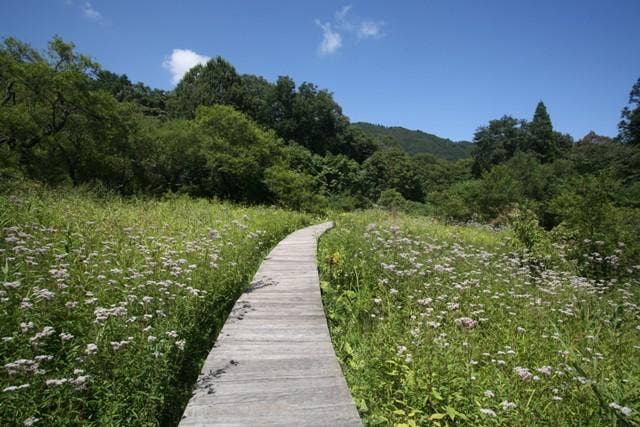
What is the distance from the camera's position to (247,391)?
238 centimetres

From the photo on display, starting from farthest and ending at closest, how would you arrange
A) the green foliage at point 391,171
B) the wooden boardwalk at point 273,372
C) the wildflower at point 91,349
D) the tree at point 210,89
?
the green foliage at point 391,171 → the tree at point 210,89 → the wooden boardwalk at point 273,372 → the wildflower at point 91,349

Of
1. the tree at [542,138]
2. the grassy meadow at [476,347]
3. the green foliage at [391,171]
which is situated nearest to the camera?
the grassy meadow at [476,347]

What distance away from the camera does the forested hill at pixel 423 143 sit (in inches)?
4188

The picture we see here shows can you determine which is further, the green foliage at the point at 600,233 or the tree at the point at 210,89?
the tree at the point at 210,89

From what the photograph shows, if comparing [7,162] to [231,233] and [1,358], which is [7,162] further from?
[1,358]

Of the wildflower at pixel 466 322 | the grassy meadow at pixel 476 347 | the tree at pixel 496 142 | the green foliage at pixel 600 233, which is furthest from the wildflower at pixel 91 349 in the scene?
the tree at pixel 496 142

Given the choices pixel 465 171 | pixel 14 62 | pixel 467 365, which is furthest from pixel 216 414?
pixel 465 171

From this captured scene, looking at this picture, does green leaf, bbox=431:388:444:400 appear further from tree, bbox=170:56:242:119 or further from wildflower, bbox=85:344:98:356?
tree, bbox=170:56:242:119

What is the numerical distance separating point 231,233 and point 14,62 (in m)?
14.3

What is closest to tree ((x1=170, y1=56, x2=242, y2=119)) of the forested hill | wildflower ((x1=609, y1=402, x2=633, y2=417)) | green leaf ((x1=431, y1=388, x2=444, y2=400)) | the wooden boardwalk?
the wooden boardwalk

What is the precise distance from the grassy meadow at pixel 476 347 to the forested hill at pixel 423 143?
101766 mm

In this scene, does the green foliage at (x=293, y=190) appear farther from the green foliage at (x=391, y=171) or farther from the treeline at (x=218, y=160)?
the green foliage at (x=391, y=171)

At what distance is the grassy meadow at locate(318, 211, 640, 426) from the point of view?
238 cm

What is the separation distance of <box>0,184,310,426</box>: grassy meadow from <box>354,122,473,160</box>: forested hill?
102872mm
